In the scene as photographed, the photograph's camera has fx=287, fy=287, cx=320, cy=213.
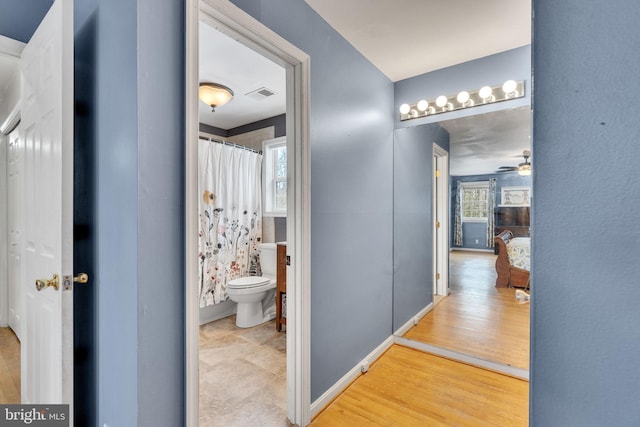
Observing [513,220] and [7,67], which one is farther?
[513,220]

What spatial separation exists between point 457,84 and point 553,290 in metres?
2.28

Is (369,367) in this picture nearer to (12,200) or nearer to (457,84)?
(457,84)

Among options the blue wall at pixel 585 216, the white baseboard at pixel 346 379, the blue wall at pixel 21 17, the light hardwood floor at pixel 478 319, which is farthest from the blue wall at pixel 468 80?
the blue wall at pixel 21 17

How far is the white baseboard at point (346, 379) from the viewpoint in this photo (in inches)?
69.1

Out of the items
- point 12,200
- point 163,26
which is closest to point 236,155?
point 12,200

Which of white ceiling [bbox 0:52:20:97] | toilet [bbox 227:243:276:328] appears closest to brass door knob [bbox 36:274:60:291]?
white ceiling [bbox 0:52:20:97]

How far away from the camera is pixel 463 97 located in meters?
2.34

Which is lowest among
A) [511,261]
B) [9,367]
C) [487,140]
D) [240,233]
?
[9,367]

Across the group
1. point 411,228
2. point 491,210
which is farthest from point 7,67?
point 491,210

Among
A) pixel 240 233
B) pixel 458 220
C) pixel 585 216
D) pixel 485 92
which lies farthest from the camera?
pixel 240 233

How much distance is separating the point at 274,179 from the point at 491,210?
259 centimetres

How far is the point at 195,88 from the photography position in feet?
3.72

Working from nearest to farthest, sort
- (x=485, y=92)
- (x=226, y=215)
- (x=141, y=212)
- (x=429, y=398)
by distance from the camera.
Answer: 1. (x=141, y=212)
2. (x=429, y=398)
3. (x=485, y=92)
4. (x=226, y=215)

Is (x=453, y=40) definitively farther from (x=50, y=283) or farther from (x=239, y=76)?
(x=50, y=283)
